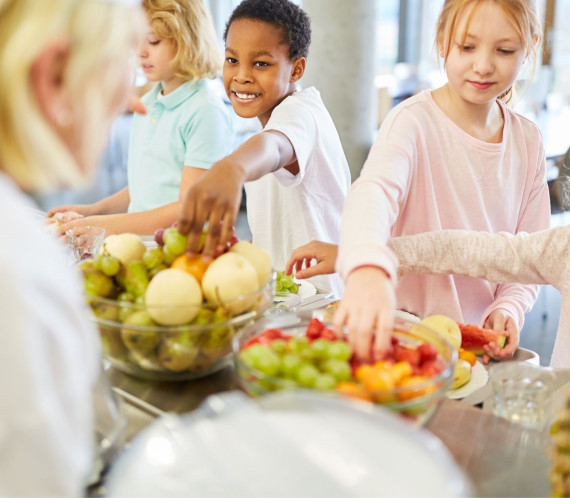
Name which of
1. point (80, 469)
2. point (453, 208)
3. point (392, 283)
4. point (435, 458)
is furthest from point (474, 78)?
point (80, 469)

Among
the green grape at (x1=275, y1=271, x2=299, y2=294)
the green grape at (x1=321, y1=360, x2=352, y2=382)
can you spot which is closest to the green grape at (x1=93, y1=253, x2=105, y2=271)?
the green grape at (x1=321, y1=360, x2=352, y2=382)

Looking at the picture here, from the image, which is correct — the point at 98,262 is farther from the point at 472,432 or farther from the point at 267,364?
the point at 472,432

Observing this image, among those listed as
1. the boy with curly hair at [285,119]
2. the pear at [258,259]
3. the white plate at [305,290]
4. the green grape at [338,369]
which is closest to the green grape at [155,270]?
the pear at [258,259]

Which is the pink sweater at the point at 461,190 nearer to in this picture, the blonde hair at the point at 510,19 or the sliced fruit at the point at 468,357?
the blonde hair at the point at 510,19

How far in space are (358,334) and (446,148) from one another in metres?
0.97

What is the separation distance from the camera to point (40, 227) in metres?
0.74

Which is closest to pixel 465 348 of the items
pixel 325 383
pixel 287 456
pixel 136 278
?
pixel 325 383

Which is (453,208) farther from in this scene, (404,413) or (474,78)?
(404,413)

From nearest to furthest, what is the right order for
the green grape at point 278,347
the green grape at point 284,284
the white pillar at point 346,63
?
the green grape at point 278,347 → the green grape at point 284,284 → the white pillar at point 346,63

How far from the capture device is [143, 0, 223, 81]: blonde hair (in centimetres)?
256

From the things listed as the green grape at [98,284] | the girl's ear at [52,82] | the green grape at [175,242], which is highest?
the girl's ear at [52,82]

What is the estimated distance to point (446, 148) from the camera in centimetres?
191

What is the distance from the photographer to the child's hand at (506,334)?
1471 mm

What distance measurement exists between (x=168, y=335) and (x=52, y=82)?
0.52m
